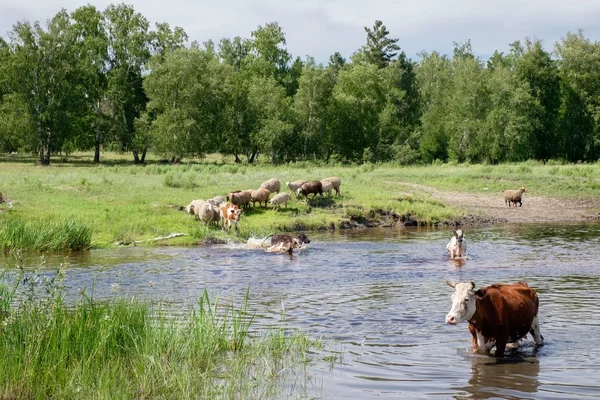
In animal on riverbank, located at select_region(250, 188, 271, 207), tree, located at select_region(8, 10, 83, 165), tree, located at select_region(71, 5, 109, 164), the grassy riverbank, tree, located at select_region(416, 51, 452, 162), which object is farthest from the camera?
tree, located at select_region(416, 51, 452, 162)

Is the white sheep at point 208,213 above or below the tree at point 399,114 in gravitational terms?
below

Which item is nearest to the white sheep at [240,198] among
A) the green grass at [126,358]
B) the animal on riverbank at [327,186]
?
the animal on riverbank at [327,186]

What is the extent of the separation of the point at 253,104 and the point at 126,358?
74.0m

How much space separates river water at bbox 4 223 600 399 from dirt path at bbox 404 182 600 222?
6.44 meters

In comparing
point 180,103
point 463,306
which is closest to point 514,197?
point 463,306

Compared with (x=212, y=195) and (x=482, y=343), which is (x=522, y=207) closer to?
(x=212, y=195)

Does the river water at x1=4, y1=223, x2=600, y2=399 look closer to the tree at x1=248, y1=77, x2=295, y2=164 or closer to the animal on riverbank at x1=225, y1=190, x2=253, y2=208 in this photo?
the animal on riverbank at x1=225, y1=190, x2=253, y2=208

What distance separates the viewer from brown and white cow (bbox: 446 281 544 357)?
34.9 feet

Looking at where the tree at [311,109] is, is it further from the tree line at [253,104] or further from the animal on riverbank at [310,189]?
the animal on riverbank at [310,189]

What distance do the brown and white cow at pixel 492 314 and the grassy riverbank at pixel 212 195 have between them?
55.6 ft

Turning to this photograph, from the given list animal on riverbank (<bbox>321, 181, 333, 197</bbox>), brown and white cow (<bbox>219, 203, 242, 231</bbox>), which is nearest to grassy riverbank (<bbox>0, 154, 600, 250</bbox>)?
brown and white cow (<bbox>219, 203, 242, 231</bbox>)

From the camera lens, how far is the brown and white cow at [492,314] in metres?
10.6

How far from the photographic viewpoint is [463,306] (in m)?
10.6

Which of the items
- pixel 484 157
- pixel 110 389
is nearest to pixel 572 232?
pixel 110 389
